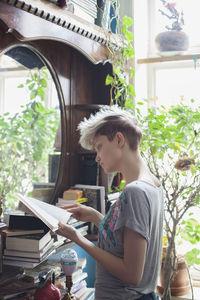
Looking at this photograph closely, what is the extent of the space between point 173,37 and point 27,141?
5.12 feet

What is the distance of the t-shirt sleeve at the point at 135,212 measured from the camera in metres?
1.23

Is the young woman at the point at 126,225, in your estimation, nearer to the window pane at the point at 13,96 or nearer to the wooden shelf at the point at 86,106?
the window pane at the point at 13,96

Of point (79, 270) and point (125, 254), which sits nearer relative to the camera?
point (125, 254)

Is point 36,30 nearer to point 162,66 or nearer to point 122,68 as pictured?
point 122,68

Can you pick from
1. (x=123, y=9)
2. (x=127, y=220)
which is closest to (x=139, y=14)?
(x=123, y=9)

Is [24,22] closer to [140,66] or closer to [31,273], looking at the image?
[31,273]

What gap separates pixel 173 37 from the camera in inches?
115

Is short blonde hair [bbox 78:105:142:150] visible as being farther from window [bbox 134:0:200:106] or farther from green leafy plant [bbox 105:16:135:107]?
window [bbox 134:0:200:106]

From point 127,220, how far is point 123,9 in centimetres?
212

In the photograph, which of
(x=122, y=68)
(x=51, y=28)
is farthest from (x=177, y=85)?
(x=51, y=28)

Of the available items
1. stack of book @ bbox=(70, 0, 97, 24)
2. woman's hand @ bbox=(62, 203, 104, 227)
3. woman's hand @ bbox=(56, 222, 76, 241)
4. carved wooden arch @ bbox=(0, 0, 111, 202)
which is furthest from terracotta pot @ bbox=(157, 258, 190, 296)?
stack of book @ bbox=(70, 0, 97, 24)

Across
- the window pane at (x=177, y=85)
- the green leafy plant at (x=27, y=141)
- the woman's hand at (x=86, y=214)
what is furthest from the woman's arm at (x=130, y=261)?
the window pane at (x=177, y=85)

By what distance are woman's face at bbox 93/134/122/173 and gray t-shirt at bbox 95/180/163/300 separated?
0.16 meters

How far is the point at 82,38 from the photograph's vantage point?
6.90ft
